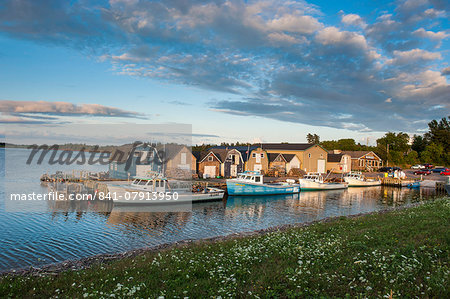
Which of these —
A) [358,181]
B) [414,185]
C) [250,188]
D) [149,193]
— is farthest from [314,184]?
[149,193]

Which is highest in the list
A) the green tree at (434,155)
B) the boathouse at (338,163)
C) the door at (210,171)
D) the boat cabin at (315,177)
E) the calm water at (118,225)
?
the green tree at (434,155)

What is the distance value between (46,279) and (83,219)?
20.0 metres

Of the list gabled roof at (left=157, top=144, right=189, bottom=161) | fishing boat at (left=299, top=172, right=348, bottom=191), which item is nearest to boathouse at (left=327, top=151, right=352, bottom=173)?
fishing boat at (left=299, top=172, right=348, bottom=191)

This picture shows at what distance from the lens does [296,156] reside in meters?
72.3

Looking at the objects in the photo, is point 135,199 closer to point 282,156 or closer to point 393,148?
point 282,156

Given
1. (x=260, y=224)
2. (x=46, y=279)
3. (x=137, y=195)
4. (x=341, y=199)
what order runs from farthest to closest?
1. (x=341, y=199)
2. (x=137, y=195)
3. (x=260, y=224)
4. (x=46, y=279)

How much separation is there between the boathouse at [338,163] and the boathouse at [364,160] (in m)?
6.45

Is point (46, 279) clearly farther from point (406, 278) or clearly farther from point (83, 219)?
point (83, 219)

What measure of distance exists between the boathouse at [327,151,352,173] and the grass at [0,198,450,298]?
72.9 metres

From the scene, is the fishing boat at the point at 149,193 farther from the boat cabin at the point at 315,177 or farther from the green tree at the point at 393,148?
the green tree at the point at 393,148

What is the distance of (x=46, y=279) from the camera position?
34.4ft

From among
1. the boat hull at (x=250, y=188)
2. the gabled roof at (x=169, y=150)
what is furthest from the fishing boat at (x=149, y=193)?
the gabled roof at (x=169, y=150)

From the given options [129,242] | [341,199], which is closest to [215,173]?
[341,199]

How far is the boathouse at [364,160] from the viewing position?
92.9 metres
